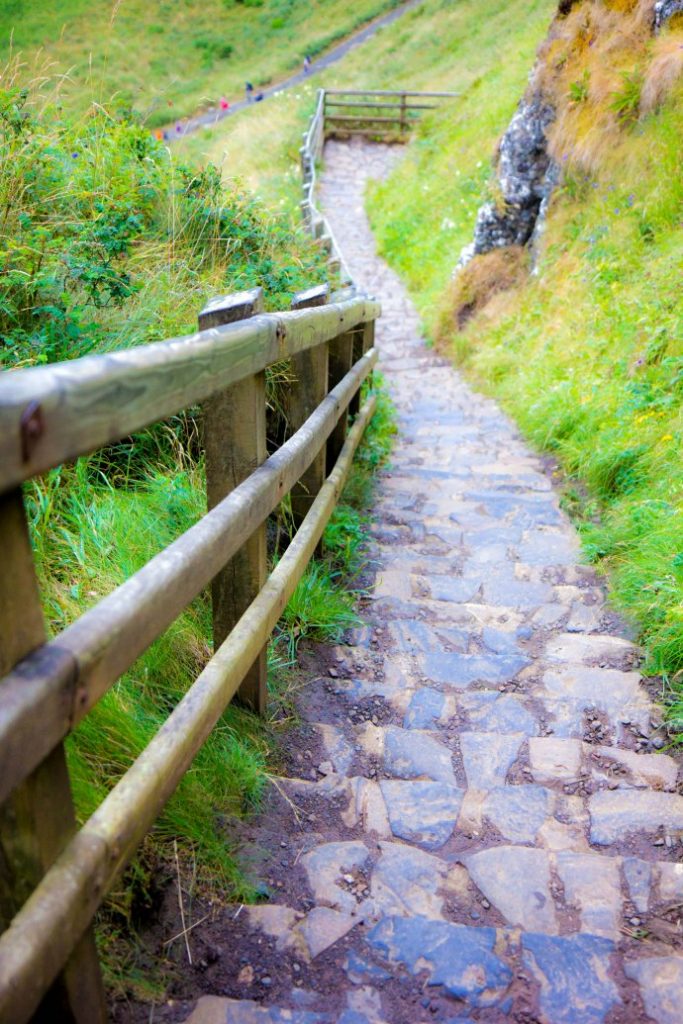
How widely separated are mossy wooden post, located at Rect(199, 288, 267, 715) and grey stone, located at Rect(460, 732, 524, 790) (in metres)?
0.83

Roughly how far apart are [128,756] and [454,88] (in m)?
23.9

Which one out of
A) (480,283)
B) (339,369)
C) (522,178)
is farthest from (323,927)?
(522,178)

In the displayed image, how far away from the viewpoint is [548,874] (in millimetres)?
2189

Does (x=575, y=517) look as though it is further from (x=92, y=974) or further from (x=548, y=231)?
(x=548, y=231)

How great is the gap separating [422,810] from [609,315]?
5347 millimetres

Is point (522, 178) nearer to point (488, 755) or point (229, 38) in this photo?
point (488, 755)

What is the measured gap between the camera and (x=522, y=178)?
31.6 feet

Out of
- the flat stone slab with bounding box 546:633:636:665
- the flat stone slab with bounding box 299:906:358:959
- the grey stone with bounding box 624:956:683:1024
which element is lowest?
the grey stone with bounding box 624:956:683:1024

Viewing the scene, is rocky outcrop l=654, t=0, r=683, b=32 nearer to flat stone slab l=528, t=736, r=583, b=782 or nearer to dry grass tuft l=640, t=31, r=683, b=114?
dry grass tuft l=640, t=31, r=683, b=114

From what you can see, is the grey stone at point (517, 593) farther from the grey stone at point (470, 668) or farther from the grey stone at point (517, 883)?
the grey stone at point (517, 883)

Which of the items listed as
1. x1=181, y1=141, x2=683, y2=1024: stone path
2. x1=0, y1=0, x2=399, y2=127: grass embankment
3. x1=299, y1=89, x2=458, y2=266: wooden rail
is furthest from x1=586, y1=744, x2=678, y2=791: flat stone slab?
x1=0, y1=0, x2=399, y2=127: grass embankment

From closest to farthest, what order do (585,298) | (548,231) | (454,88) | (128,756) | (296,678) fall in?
1. (128,756)
2. (296,678)
3. (585,298)
4. (548,231)
5. (454,88)

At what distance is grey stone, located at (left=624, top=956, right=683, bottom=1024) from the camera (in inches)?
68.9

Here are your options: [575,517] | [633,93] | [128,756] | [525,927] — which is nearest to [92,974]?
[128,756]
